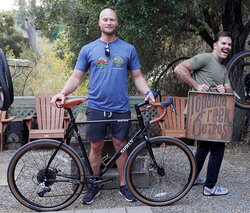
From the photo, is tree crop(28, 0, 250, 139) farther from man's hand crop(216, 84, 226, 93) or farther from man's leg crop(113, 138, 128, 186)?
man's leg crop(113, 138, 128, 186)

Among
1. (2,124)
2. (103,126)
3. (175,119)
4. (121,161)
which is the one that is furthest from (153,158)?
(2,124)

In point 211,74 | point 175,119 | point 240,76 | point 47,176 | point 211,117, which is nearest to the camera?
point 47,176

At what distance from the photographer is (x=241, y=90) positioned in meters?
6.38

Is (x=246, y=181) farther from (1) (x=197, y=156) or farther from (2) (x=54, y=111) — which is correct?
(2) (x=54, y=111)

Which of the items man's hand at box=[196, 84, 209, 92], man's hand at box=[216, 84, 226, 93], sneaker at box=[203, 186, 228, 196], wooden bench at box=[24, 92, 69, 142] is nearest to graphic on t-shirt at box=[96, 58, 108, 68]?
man's hand at box=[196, 84, 209, 92]

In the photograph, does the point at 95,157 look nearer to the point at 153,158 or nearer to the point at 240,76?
the point at 153,158

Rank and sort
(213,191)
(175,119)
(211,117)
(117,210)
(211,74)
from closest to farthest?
(117,210) < (211,117) < (211,74) < (213,191) < (175,119)

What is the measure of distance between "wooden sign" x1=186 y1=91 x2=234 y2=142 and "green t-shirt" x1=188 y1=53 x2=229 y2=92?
217 mm

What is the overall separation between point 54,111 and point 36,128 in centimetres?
59

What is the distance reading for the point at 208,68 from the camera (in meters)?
3.37

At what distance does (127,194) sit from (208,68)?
64.6 inches

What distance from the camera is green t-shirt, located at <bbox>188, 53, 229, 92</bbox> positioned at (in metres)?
3.35

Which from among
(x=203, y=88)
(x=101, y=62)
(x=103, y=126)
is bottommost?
(x=103, y=126)

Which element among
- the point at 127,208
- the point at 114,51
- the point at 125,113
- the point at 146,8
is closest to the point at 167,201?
the point at 127,208
